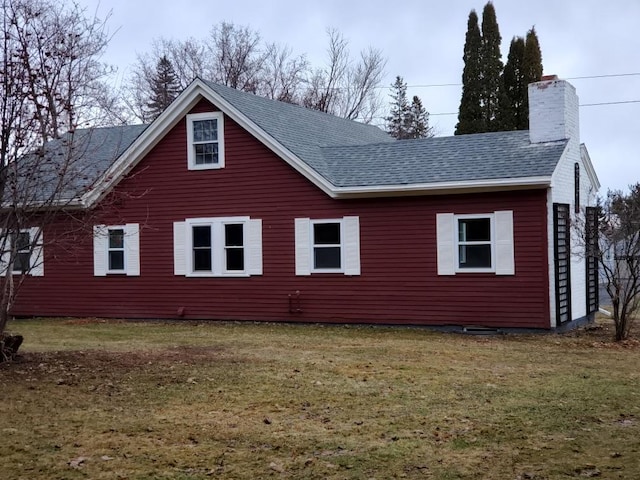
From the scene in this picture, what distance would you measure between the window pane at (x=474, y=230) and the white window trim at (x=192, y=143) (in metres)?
6.08

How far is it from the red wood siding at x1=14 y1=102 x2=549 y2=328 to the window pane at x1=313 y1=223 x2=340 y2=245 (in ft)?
1.17

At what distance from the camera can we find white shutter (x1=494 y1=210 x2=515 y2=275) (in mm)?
15641

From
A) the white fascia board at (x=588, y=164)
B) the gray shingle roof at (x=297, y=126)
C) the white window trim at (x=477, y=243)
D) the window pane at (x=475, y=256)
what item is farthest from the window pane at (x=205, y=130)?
the white fascia board at (x=588, y=164)

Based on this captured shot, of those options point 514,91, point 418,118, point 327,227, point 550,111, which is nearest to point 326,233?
point 327,227

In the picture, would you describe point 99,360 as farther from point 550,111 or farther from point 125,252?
point 550,111

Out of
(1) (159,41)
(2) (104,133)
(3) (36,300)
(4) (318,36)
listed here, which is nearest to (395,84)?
(4) (318,36)

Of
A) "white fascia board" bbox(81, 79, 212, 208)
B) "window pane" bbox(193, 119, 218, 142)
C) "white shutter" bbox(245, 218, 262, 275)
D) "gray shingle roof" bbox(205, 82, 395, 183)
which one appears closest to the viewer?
"gray shingle roof" bbox(205, 82, 395, 183)

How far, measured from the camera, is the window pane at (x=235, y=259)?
18422mm

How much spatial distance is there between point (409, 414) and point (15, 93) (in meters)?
6.18

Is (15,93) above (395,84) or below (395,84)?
below

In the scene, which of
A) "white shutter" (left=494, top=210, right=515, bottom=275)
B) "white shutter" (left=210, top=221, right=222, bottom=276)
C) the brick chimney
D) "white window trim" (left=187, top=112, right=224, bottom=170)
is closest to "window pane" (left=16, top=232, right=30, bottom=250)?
"white shutter" (left=210, top=221, right=222, bottom=276)

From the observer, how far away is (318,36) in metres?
47.3

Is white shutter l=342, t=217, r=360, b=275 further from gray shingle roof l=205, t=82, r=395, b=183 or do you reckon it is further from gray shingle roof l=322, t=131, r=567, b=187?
gray shingle roof l=205, t=82, r=395, b=183

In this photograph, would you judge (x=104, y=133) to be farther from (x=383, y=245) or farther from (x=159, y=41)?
(x=159, y=41)
